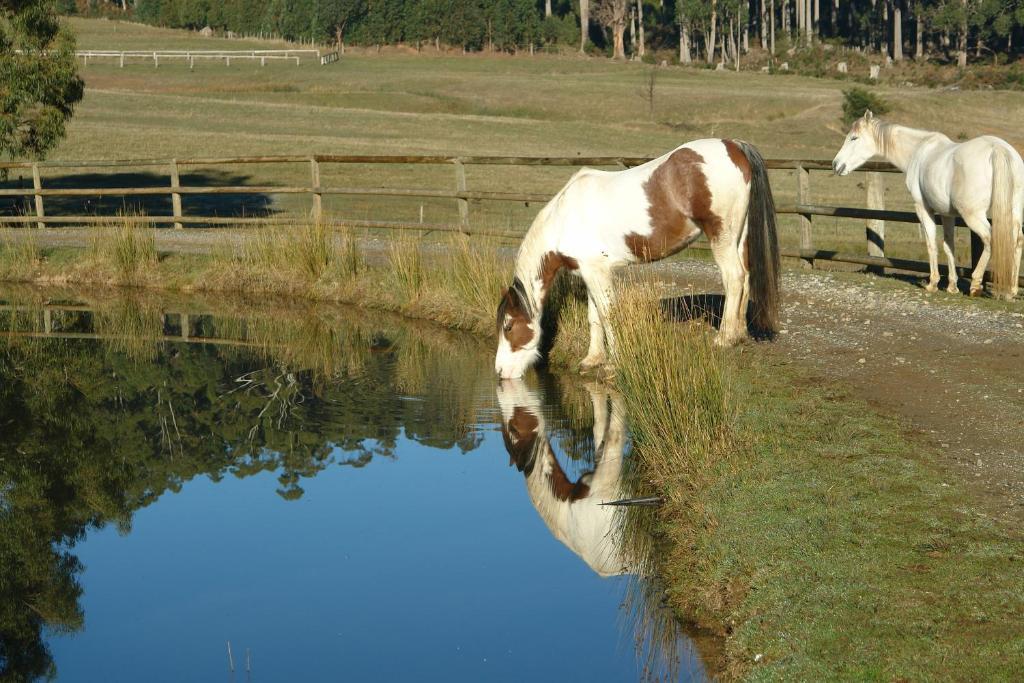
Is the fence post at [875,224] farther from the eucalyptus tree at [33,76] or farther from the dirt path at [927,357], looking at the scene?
the eucalyptus tree at [33,76]

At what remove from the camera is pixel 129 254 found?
15328 mm

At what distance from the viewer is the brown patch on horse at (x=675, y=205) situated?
911 cm

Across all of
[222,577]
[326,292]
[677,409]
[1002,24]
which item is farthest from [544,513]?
[1002,24]

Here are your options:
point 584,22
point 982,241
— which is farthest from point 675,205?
point 584,22

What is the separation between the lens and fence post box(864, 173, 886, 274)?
13.4m

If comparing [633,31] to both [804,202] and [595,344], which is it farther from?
[595,344]

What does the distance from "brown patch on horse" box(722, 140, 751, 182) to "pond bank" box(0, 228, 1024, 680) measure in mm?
1333

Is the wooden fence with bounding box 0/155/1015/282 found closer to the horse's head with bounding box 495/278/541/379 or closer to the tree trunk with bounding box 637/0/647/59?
the horse's head with bounding box 495/278/541/379

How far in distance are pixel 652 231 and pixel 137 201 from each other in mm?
17769

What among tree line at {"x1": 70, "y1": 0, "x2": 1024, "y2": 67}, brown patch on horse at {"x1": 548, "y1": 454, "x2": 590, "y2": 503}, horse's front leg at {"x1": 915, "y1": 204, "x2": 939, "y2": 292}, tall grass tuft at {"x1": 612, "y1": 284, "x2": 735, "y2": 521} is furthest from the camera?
tree line at {"x1": 70, "y1": 0, "x2": 1024, "y2": 67}

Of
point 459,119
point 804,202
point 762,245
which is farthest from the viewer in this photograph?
point 459,119

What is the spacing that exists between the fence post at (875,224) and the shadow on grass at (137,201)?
1010cm

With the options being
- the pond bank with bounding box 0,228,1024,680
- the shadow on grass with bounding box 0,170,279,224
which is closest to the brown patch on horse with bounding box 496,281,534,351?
the pond bank with bounding box 0,228,1024,680

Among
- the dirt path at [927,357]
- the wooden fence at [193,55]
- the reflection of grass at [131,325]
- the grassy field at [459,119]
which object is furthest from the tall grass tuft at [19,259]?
the wooden fence at [193,55]
